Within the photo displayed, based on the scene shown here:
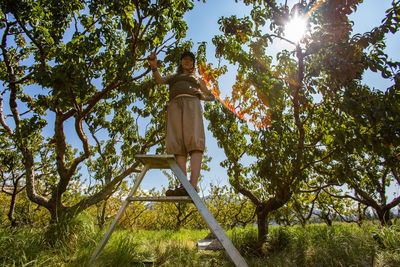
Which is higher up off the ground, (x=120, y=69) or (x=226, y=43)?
(x=226, y=43)

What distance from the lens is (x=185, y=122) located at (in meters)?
2.34

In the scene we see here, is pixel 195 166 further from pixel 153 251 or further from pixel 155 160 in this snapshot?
pixel 153 251

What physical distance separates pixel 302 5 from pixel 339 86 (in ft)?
4.85

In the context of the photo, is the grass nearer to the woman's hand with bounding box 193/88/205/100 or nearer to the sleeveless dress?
the sleeveless dress

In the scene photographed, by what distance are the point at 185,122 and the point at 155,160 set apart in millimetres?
513

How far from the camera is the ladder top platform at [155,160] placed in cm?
201

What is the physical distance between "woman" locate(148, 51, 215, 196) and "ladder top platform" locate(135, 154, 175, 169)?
15 centimetres

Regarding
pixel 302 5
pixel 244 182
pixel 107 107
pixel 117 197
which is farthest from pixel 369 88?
pixel 117 197

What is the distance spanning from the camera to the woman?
222cm

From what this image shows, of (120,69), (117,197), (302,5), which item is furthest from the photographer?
(117,197)

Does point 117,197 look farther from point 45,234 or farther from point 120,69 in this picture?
point 120,69

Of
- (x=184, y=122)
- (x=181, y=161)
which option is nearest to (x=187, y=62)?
(x=184, y=122)

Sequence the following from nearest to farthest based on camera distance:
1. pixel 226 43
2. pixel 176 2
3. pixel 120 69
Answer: pixel 120 69 < pixel 176 2 < pixel 226 43

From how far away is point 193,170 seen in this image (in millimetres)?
2182
